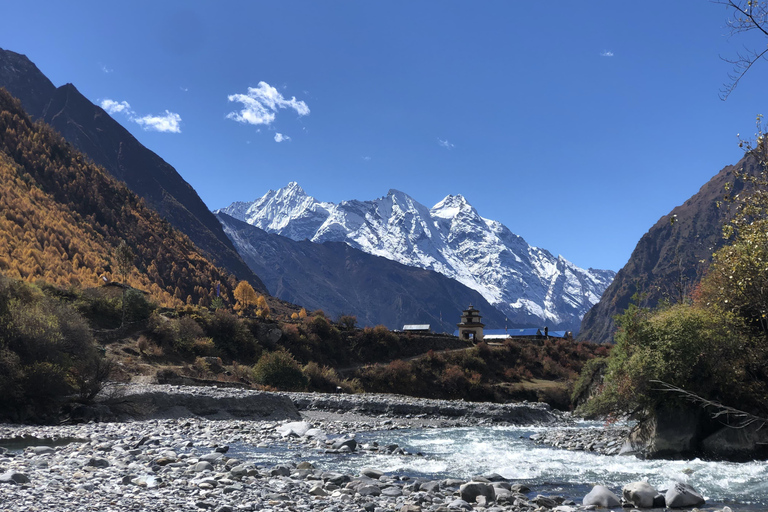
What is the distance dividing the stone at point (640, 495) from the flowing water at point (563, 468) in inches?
50.2

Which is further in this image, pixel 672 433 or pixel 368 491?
pixel 672 433

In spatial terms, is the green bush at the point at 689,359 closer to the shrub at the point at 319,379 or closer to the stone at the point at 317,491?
the stone at the point at 317,491

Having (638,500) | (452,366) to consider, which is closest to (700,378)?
(638,500)

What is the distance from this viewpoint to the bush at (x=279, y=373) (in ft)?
168

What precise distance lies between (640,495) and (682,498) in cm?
102

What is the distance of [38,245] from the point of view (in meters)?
77.8

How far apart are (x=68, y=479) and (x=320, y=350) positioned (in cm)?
5736

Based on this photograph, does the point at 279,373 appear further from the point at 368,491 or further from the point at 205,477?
the point at 368,491

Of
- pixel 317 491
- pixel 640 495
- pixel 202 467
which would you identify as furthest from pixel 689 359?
pixel 202 467

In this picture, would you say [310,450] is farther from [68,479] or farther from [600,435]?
[600,435]

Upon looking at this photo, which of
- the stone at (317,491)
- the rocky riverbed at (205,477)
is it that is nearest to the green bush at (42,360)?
the rocky riverbed at (205,477)

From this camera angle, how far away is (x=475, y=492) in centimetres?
1321

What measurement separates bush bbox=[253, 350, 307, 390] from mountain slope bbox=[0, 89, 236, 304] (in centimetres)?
3433

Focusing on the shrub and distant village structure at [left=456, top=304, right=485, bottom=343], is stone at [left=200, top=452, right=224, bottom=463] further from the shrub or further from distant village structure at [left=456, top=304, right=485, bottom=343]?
distant village structure at [left=456, top=304, right=485, bottom=343]
